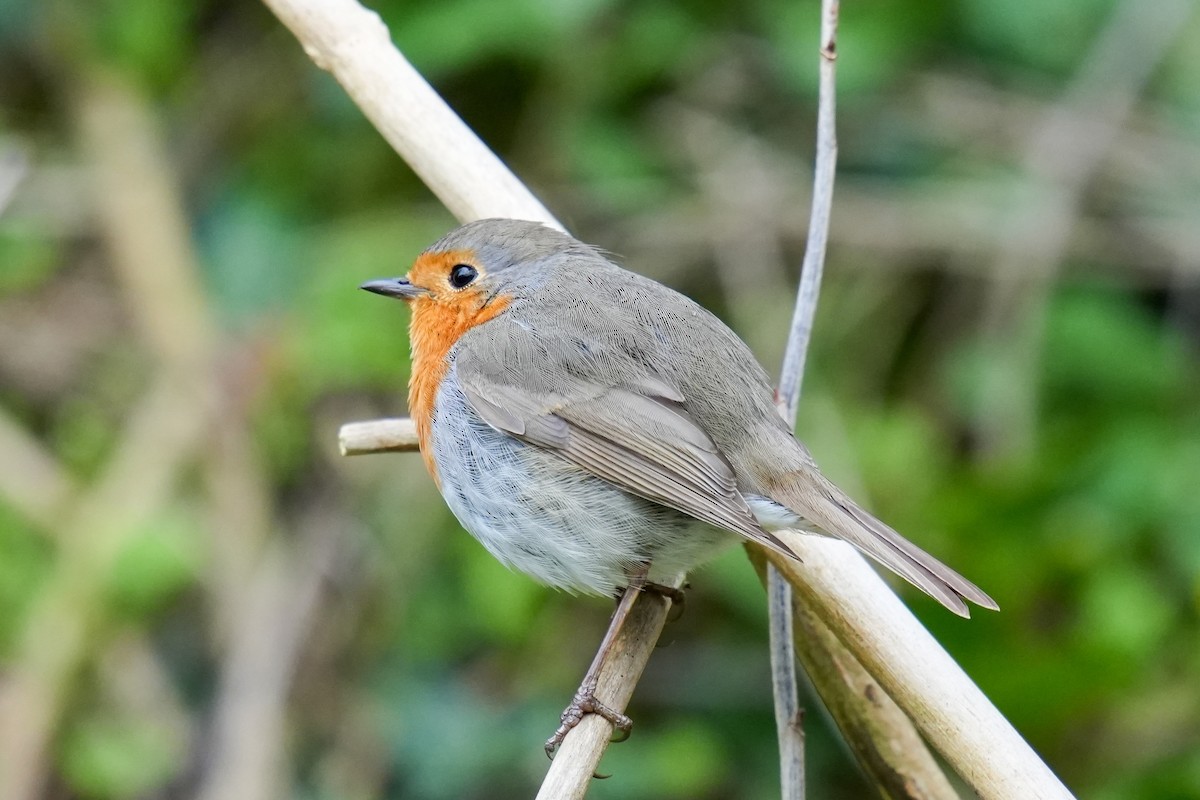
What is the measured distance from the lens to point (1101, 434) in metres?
4.15

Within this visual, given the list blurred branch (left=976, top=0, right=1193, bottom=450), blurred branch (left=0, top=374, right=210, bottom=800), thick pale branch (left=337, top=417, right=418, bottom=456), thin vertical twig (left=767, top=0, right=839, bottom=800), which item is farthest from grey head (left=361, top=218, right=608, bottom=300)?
blurred branch (left=976, top=0, right=1193, bottom=450)

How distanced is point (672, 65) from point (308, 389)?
5.80ft

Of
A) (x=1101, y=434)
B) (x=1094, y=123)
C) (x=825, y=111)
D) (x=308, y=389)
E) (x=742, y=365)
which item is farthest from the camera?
(x=1094, y=123)

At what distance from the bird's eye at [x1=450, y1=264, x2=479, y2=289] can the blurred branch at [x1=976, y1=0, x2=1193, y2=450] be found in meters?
2.10

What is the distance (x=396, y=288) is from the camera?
10.9 ft

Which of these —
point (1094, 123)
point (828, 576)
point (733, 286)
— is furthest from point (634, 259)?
point (828, 576)

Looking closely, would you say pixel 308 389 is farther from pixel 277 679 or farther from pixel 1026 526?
pixel 1026 526

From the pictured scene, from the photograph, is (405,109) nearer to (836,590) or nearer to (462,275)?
(462,275)

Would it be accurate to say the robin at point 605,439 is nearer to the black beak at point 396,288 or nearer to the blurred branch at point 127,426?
the black beak at point 396,288

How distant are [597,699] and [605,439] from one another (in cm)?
52

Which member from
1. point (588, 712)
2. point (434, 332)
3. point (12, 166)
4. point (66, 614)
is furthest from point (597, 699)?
point (12, 166)

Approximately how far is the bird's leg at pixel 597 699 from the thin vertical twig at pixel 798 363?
0.93 ft

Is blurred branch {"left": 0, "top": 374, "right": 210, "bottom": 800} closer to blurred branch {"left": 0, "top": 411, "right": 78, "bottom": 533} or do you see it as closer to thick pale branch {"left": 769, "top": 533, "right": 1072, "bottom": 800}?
blurred branch {"left": 0, "top": 411, "right": 78, "bottom": 533}

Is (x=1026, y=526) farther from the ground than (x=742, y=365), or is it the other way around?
(x=1026, y=526)
